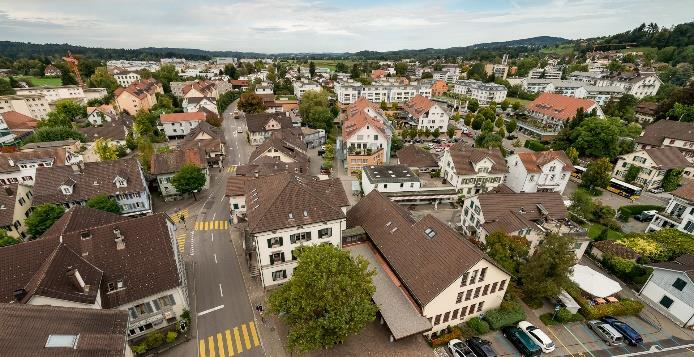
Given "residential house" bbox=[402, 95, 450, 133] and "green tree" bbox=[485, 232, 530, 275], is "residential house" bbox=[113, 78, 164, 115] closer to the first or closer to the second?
"residential house" bbox=[402, 95, 450, 133]

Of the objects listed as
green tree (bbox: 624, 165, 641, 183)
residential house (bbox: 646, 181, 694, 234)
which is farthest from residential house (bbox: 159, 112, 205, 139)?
green tree (bbox: 624, 165, 641, 183)

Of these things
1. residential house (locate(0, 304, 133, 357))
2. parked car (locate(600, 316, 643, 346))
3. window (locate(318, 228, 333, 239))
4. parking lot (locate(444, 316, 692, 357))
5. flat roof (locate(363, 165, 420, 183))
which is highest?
residential house (locate(0, 304, 133, 357))

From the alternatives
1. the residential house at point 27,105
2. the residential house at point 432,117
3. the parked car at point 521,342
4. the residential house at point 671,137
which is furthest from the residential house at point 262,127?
the residential house at point 671,137

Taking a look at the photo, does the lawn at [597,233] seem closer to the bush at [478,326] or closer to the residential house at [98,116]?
the bush at [478,326]

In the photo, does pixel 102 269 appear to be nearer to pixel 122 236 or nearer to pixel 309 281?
pixel 122 236

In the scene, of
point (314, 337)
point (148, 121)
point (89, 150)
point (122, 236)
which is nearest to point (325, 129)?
point (148, 121)

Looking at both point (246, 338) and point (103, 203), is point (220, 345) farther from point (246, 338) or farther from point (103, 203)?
point (103, 203)

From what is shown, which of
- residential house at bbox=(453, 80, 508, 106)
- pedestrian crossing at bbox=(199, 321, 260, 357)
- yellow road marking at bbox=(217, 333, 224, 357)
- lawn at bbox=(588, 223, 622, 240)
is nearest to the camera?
yellow road marking at bbox=(217, 333, 224, 357)

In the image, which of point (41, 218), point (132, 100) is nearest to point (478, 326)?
point (41, 218)
